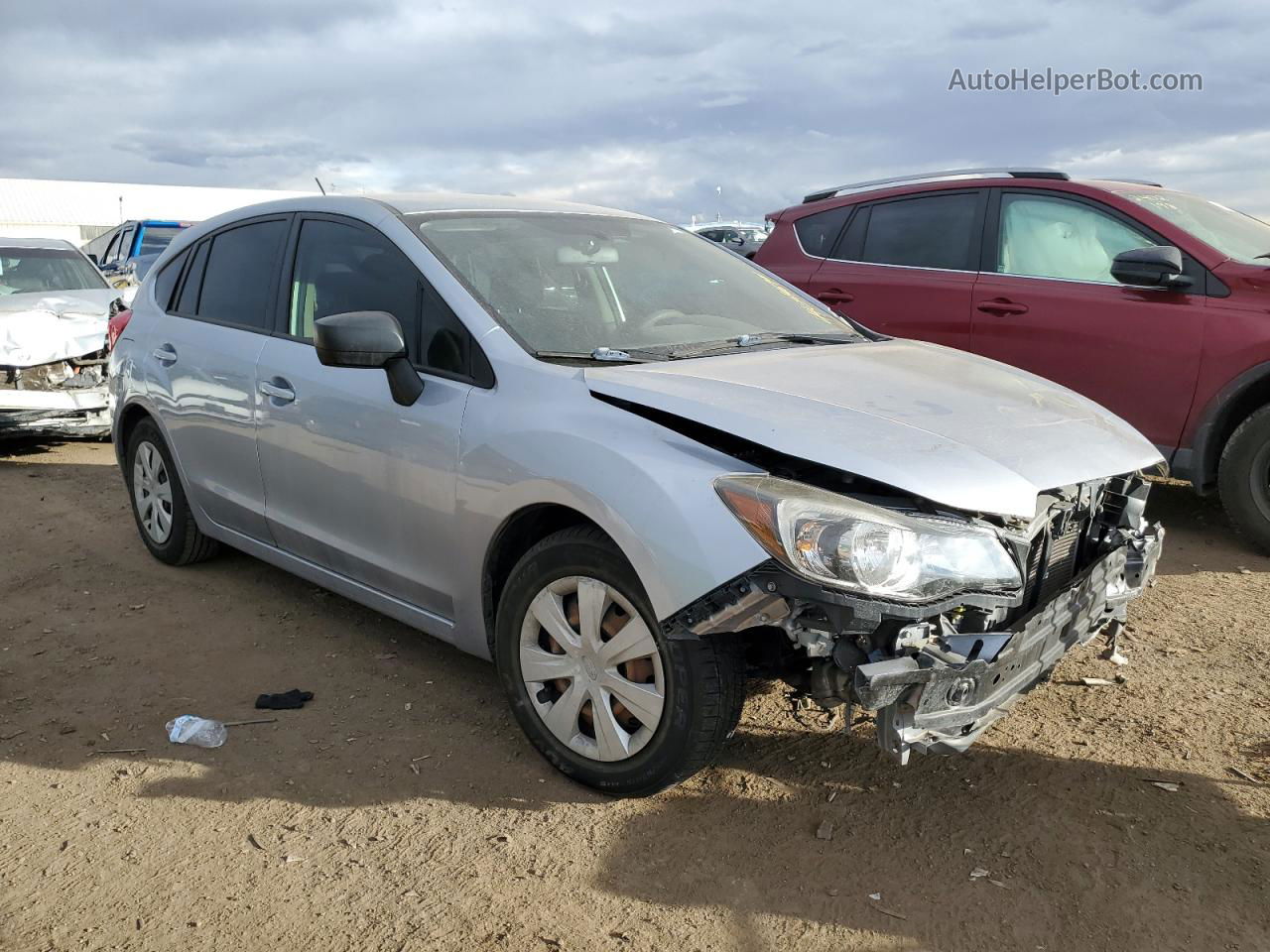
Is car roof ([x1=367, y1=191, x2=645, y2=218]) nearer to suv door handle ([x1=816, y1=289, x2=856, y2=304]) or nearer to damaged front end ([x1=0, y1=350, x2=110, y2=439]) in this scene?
suv door handle ([x1=816, y1=289, x2=856, y2=304])

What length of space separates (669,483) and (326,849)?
4.39 feet

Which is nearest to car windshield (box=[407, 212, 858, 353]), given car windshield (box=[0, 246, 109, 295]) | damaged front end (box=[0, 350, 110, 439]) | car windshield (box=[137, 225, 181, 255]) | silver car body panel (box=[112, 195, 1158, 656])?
silver car body panel (box=[112, 195, 1158, 656])

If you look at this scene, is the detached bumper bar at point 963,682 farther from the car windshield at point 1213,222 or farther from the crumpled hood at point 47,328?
the crumpled hood at point 47,328

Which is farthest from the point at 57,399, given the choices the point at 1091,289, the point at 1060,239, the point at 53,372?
the point at 1091,289

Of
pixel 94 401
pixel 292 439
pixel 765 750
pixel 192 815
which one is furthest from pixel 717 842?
pixel 94 401

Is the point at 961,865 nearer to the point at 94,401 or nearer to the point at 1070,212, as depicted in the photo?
the point at 1070,212

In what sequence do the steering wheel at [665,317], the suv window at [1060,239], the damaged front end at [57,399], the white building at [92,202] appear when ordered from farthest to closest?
1. the white building at [92,202]
2. the damaged front end at [57,399]
3. the suv window at [1060,239]
4. the steering wheel at [665,317]

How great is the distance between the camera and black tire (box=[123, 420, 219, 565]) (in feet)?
16.2

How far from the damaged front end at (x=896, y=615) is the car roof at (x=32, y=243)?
28.8 ft

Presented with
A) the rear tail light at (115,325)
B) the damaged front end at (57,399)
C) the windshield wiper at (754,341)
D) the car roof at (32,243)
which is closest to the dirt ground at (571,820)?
the windshield wiper at (754,341)

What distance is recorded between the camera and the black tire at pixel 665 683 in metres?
2.72

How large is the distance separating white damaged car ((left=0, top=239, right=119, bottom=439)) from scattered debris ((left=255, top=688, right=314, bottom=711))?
16.6ft

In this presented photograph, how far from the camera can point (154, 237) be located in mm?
16172

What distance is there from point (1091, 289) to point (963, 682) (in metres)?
3.72
